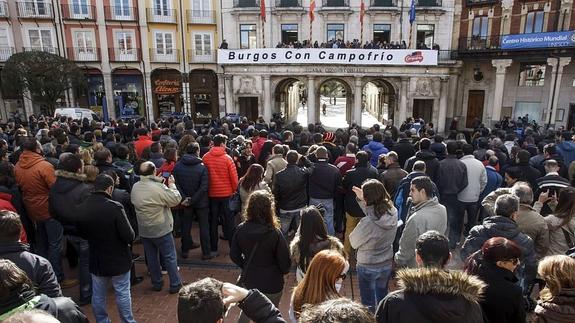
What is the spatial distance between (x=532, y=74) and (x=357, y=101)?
37.0 ft

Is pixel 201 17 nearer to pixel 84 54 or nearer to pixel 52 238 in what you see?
pixel 84 54

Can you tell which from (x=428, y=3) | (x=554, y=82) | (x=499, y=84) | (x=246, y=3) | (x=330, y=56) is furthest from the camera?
(x=246, y=3)

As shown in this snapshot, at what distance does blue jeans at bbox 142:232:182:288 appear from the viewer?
17.0 ft

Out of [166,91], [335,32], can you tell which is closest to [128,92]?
[166,91]

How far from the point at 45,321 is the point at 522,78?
2833 cm

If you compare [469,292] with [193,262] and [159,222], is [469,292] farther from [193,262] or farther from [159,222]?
[193,262]

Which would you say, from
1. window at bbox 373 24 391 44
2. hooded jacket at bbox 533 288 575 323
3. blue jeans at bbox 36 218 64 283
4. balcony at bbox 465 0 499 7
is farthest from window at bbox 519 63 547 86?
blue jeans at bbox 36 218 64 283

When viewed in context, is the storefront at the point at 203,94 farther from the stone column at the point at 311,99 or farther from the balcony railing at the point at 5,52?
the balcony railing at the point at 5,52

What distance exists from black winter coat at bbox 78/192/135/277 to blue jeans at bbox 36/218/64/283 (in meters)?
1.71

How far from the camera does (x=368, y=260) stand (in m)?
4.21

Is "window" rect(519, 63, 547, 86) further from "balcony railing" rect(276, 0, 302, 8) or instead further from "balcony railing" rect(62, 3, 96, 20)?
"balcony railing" rect(62, 3, 96, 20)

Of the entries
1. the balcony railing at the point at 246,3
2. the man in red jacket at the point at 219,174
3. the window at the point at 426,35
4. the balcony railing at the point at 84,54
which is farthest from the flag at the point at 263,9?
the man in red jacket at the point at 219,174

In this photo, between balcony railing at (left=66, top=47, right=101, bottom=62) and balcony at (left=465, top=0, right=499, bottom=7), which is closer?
balcony at (left=465, top=0, right=499, bottom=7)

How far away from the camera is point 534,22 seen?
74.0ft
